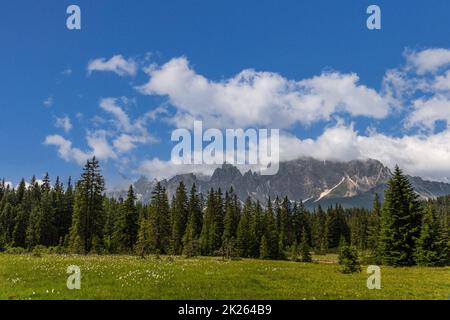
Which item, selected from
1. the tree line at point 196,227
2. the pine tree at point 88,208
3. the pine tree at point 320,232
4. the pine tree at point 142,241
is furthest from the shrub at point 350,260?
the pine tree at point 320,232

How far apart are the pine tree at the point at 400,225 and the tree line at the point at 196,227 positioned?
0.12 metres

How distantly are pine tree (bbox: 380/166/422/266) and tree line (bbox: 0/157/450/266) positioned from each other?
122 mm

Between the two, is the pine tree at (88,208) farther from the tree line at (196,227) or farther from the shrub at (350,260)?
the shrub at (350,260)

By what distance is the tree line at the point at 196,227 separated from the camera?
55.4m

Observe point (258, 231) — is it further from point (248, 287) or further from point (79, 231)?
point (248, 287)

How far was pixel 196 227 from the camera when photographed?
333 feet

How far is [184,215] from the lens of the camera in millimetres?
107062

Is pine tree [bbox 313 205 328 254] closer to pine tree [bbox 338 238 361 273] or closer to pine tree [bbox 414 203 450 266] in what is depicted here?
pine tree [bbox 414 203 450 266]

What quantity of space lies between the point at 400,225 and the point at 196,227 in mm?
55778

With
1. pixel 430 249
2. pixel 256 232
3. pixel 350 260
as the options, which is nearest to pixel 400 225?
pixel 430 249

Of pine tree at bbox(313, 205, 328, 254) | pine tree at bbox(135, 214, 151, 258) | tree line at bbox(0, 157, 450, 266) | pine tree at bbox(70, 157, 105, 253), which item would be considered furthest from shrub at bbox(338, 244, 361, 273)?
pine tree at bbox(313, 205, 328, 254)

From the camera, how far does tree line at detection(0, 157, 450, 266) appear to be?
55406 millimetres
